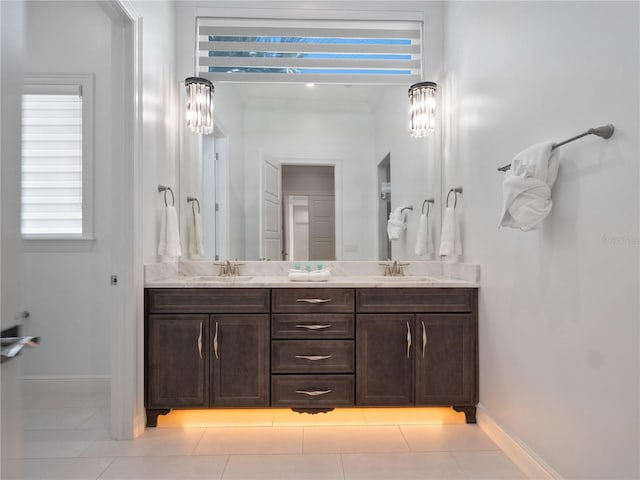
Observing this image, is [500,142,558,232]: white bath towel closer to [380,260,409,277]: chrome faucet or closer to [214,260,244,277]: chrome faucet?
[380,260,409,277]: chrome faucet

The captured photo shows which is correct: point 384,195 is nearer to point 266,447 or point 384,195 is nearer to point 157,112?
point 157,112

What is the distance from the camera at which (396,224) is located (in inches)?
111

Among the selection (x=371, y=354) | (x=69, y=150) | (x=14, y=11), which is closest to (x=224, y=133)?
(x=69, y=150)

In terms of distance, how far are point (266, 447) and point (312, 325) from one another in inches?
27.5

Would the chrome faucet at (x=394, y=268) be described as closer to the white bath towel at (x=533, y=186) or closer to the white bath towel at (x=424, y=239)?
the white bath towel at (x=424, y=239)

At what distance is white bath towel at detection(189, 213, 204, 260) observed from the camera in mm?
2752

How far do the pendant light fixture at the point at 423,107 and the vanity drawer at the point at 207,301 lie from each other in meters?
1.70

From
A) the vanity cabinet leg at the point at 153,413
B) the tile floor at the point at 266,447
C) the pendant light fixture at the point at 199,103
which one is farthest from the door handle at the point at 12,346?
the pendant light fixture at the point at 199,103

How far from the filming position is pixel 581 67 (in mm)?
1401

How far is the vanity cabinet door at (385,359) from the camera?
220 cm

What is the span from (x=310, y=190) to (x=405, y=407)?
163cm

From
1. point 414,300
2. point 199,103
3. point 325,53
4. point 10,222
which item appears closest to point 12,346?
point 10,222

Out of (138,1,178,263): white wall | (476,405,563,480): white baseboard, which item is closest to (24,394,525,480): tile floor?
(476,405,563,480): white baseboard

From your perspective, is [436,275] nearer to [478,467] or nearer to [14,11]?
[478,467]
